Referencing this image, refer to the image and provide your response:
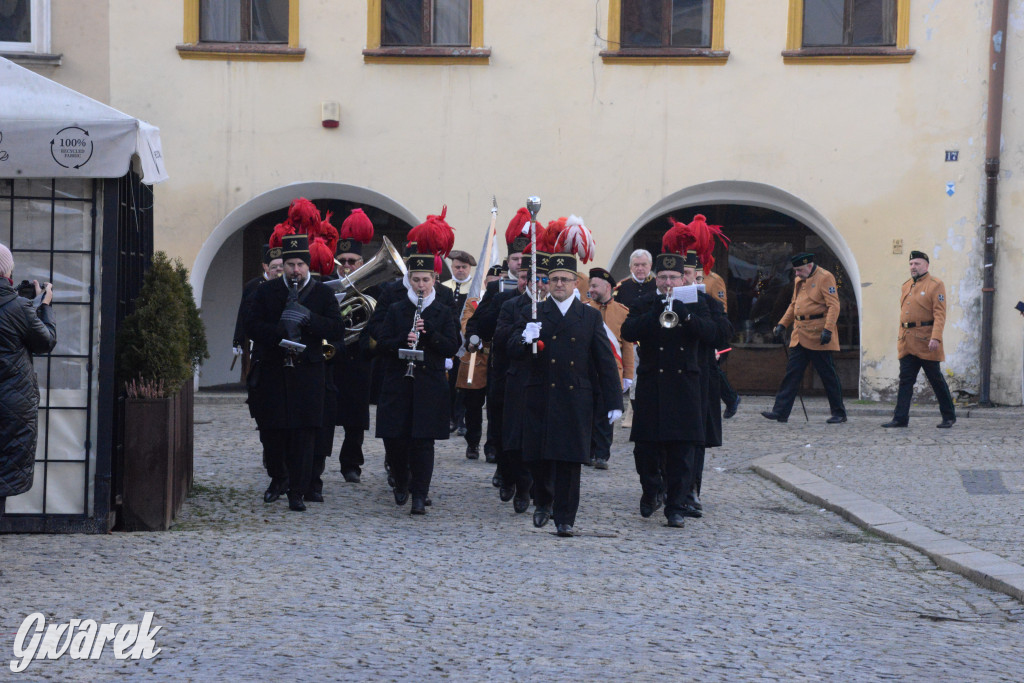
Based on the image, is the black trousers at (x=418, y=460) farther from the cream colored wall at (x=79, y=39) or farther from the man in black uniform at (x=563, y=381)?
the cream colored wall at (x=79, y=39)

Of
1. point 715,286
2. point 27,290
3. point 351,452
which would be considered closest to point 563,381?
point 351,452

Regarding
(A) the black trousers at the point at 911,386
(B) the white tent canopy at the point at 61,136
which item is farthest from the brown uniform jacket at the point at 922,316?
(B) the white tent canopy at the point at 61,136

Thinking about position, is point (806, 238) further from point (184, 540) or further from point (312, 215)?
point (184, 540)

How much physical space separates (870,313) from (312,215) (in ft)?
29.5

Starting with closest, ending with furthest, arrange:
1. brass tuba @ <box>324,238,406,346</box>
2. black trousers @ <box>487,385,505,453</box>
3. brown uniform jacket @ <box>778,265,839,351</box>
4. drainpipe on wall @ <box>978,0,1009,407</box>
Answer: black trousers @ <box>487,385,505,453</box> → brass tuba @ <box>324,238,406,346</box> → brown uniform jacket @ <box>778,265,839,351</box> → drainpipe on wall @ <box>978,0,1009,407</box>

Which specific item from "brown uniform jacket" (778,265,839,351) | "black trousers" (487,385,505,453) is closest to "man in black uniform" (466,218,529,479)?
"black trousers" (487,385,505,453)

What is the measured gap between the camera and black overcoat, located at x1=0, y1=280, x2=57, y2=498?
6984mm

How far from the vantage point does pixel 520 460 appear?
367 inches

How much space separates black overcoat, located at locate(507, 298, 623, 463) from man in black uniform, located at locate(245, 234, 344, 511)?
1.47 meters

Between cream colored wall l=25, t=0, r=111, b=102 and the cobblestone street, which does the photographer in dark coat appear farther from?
cream colored wall l=25, t=0, r=111, b=102

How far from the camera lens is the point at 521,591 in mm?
6918

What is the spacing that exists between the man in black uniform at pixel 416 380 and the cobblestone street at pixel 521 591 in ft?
1.12
